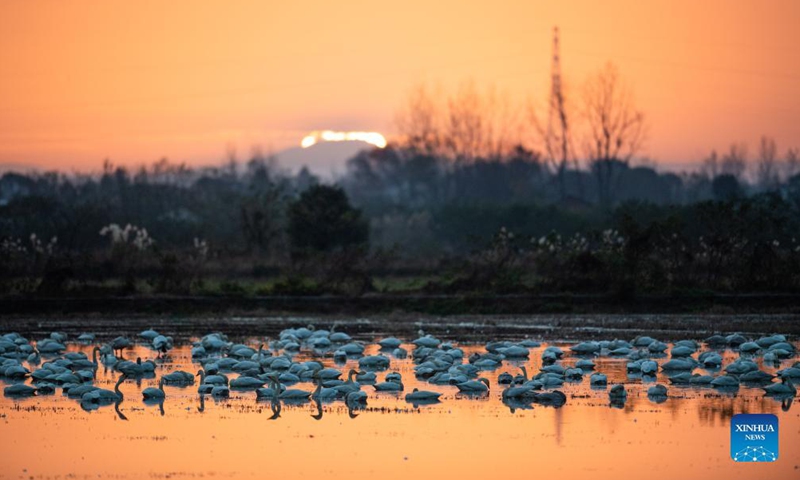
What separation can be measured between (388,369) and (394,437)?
6.46m

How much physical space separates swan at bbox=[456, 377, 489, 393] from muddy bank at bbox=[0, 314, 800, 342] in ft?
24.7

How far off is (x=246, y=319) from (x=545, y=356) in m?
12.8

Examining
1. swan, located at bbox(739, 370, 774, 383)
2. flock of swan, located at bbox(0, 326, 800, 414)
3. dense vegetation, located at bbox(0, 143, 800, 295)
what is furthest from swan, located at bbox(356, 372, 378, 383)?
dense vegetation, located at bbox(0, 143, 800, 295)

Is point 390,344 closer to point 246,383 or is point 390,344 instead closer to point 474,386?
point 246,383

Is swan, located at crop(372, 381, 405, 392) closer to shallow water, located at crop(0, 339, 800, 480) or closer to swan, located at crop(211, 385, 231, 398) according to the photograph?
shallow water, located at crop(0, 339, 800, 480)

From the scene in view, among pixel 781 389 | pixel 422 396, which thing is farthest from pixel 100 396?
pixel 781 389

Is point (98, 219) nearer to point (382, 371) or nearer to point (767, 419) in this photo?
point (382, 371)

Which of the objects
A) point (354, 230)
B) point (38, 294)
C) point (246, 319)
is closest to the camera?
point (246, 319)

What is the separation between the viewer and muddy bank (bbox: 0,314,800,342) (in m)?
28.4

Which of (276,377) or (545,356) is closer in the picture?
(276,377)

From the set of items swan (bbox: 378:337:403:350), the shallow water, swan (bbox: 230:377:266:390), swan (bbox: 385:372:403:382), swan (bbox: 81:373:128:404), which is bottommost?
the shallow water

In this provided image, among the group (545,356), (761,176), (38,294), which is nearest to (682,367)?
(545,356)

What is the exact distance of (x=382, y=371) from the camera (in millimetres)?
22734

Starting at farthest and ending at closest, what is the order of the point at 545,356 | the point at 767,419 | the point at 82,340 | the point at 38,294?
the point at 38,294 → the point at 82,340 → the point at 545,356 → the point at 767,419
